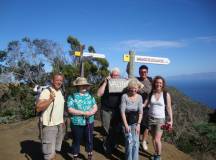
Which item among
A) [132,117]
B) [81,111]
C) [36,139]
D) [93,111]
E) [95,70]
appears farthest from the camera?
[95,70]

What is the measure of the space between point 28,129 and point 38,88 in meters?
3.93

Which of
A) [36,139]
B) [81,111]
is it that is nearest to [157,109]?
[81,111]

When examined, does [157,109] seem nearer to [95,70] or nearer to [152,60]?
[152,60]

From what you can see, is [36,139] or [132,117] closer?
[132,117]

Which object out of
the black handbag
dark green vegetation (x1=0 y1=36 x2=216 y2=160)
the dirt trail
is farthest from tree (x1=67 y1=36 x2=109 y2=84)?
the black handbag

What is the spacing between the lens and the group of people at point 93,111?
16.7 feet

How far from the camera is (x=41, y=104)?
4906mm

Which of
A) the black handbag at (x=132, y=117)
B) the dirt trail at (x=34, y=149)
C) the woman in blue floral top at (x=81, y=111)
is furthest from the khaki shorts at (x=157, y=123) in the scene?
the woman in blue floral top at (x=81, y=111)

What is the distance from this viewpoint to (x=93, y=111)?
5418mm

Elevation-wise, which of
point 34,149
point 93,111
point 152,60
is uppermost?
point 152,60

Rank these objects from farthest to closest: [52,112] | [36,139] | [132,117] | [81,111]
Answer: [36,139] < [132,117] < [81,111] < [52,112]

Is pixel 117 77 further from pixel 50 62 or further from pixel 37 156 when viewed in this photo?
pixel 50 62

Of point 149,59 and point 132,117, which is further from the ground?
point 149,59

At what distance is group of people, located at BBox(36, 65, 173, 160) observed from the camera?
16.7 ft
